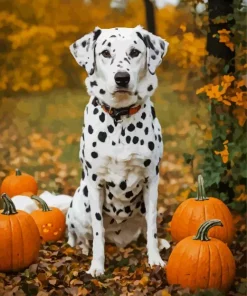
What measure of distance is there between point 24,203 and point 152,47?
→ 1317mm

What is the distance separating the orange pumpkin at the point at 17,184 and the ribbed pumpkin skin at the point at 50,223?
31cm

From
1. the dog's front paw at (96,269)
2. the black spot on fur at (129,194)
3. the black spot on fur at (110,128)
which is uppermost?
the black spot on fur at (110,128)

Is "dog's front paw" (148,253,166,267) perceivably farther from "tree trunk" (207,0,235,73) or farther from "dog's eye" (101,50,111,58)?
"tree trunk" (207,0,235,73)

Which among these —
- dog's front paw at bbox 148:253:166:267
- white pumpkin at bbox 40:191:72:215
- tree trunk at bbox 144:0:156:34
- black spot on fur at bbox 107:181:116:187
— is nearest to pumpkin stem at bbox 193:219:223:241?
dog's front paw at bbox 148:253:166:267

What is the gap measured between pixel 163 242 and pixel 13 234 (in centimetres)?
96

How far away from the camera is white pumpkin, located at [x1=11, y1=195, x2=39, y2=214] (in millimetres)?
3879

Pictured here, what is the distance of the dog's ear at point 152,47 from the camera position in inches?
129

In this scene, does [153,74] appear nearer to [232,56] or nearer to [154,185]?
[154,185]

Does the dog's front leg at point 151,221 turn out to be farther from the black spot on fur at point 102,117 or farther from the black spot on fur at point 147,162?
the black spot on fur at point 102,117

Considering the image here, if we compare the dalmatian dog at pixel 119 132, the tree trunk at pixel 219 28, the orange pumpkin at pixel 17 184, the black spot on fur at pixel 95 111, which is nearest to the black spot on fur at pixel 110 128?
the dalmatian dog at pixel 119 132

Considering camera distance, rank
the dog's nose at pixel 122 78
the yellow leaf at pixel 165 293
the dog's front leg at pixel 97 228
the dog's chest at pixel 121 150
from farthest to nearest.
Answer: the dog's front leg at pixel 97 228 → the dog's chest at pixel 121 150 → the dog's nose at pixel 122 78 → the yellow leaf at pixel 165 293

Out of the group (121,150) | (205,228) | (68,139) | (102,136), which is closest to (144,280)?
(205,228)

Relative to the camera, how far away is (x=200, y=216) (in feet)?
11.2

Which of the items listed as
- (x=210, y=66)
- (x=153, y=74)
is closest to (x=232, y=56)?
(x=210, y=66)
